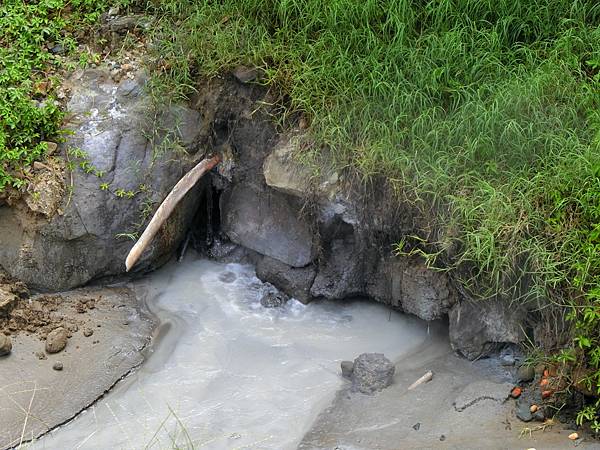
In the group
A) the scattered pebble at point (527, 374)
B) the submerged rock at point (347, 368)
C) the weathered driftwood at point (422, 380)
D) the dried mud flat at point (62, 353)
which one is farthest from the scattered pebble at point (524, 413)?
the dried mud flat at point (62, 353)

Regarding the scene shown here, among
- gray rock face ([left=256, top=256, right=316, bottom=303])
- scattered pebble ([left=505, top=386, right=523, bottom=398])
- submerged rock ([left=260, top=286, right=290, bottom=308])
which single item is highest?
gray rock face ([left=256, top=256, right=316, bottom=303])

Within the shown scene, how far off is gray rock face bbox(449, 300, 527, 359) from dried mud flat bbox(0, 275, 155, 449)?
232 centimetres

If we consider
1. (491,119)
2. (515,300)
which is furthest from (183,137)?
(515,300)

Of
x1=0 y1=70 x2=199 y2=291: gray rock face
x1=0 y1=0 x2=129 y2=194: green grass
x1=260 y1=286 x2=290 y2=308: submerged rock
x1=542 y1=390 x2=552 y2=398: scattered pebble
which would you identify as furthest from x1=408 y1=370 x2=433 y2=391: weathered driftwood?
x1=0 y1=0 x2=129 y2=194: green grass

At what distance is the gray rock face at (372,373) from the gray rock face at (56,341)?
2.11 metres

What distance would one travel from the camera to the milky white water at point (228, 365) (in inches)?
224

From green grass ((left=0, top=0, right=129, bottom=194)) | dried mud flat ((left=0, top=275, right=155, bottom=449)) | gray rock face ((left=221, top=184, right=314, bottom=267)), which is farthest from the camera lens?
gray rock face ((left=221, top=184, right=314, bottom=267))

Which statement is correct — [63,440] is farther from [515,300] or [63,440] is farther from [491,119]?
[491,119]

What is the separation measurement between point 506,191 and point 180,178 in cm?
268

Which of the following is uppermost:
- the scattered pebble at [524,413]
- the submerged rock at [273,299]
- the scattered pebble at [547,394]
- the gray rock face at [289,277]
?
the gray rock face at [289,277]

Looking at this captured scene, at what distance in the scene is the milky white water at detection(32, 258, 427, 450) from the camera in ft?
18.6

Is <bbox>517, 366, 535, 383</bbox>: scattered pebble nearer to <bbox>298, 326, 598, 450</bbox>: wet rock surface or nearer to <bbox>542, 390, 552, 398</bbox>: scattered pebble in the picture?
<bbox>298, 326, 598, 450</bbox>: wet rock surface

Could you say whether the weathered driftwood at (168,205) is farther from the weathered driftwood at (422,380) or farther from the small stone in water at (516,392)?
the small stone in water at (516,392)

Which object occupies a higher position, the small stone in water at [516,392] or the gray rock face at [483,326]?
the gray rock face at [483,326]
